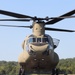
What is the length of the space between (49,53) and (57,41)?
3.47m

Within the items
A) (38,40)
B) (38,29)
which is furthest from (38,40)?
(38,29)

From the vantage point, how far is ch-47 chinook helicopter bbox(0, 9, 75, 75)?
797 inches

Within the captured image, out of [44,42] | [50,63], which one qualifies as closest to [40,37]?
[44,42]

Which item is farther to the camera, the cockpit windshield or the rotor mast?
the rotor mast

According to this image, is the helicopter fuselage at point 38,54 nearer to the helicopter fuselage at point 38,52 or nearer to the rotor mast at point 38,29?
the helicopter fuselage at point 38,52

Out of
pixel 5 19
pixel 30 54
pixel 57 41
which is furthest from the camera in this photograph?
pixel 57 41

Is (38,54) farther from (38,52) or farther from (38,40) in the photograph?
(38,40)

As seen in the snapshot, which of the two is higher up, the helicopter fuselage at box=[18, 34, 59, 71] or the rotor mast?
the rotor mast

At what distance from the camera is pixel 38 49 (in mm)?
19969

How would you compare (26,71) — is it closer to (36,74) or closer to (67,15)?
(36,74)

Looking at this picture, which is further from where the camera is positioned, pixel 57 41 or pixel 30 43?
pixel 57 41

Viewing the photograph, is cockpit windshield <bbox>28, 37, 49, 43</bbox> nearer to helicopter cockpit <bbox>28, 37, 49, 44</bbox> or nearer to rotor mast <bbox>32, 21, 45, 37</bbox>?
helicopter cockpit <bbox>28, 37, 49, 44</bbox>

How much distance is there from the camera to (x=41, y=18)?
886 inches

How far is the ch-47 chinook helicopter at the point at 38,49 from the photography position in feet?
66.4
